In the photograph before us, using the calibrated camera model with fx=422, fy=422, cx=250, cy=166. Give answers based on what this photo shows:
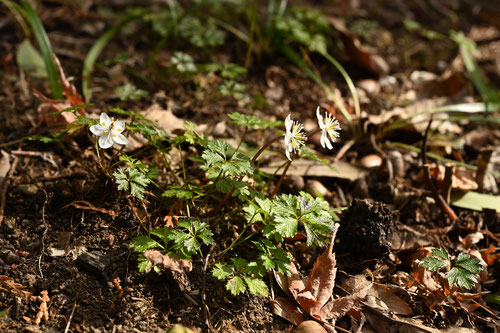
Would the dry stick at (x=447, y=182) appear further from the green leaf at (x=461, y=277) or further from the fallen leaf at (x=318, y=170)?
the green leaf at (x=461, y=277)

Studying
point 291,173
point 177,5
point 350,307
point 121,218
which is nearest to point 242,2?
point 177,5

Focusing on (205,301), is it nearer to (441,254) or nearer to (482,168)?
(441,254)

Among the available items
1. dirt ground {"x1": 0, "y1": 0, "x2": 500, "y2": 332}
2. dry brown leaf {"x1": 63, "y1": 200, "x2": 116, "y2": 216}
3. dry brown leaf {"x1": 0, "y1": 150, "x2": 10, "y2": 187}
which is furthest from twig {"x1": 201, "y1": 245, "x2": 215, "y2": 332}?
dry brown leaf {"x1": 0, "y1": 150, "x2": 10, "y2": 187}

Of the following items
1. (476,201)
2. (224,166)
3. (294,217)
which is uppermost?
(224,166)

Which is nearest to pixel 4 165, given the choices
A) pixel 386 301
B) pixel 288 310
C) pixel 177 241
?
pixel 177 241

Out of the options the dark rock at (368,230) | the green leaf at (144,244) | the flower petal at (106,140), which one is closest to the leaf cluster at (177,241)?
the green leaf at (144,244)

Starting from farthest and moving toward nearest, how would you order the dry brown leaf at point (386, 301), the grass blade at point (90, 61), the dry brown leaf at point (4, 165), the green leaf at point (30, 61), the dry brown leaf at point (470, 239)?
the green leaf at point (30, 61) → the grass blade at point (90, 61) → the dry brown leaf at point (470, 239) → the dry brown leaf at point (4, 165) → the dry brown leaf at point (386, 301)
